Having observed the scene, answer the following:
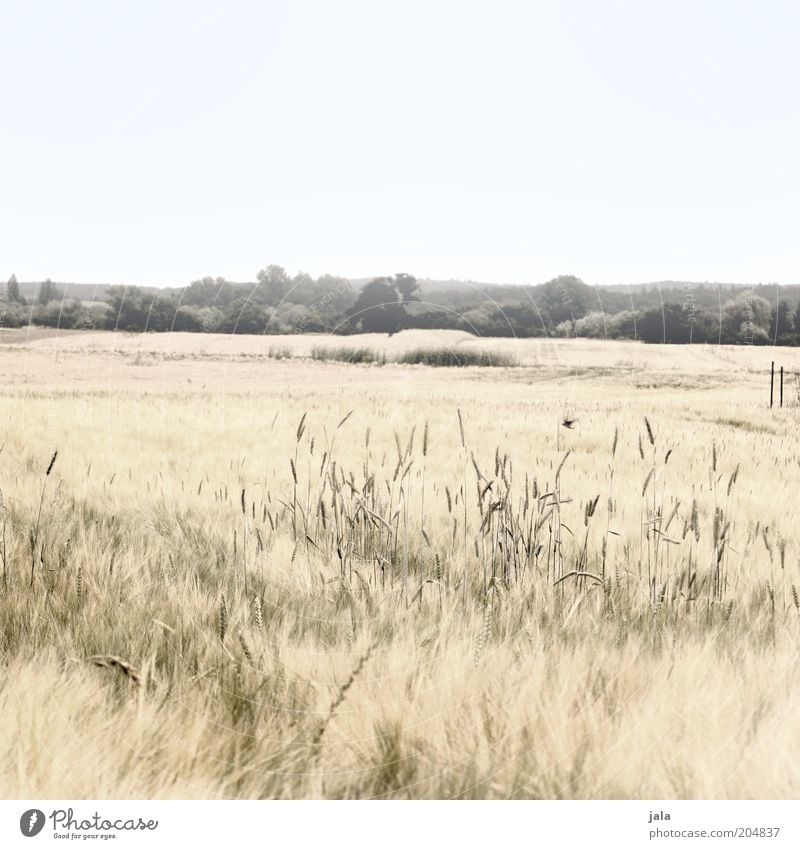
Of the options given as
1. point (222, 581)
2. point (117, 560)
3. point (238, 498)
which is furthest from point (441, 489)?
point (117, 560)

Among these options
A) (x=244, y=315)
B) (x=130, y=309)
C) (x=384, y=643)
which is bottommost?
(x=384, y=643)

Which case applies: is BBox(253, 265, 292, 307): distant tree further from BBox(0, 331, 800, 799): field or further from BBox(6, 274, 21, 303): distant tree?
BBox(6, 274, 21, 303): distant tree

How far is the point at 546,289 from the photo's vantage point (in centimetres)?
528

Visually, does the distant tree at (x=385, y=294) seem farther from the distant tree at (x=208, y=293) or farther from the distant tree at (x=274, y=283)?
the distant tree at (x=208, y=293)

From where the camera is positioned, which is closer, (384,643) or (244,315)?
(384,643)
